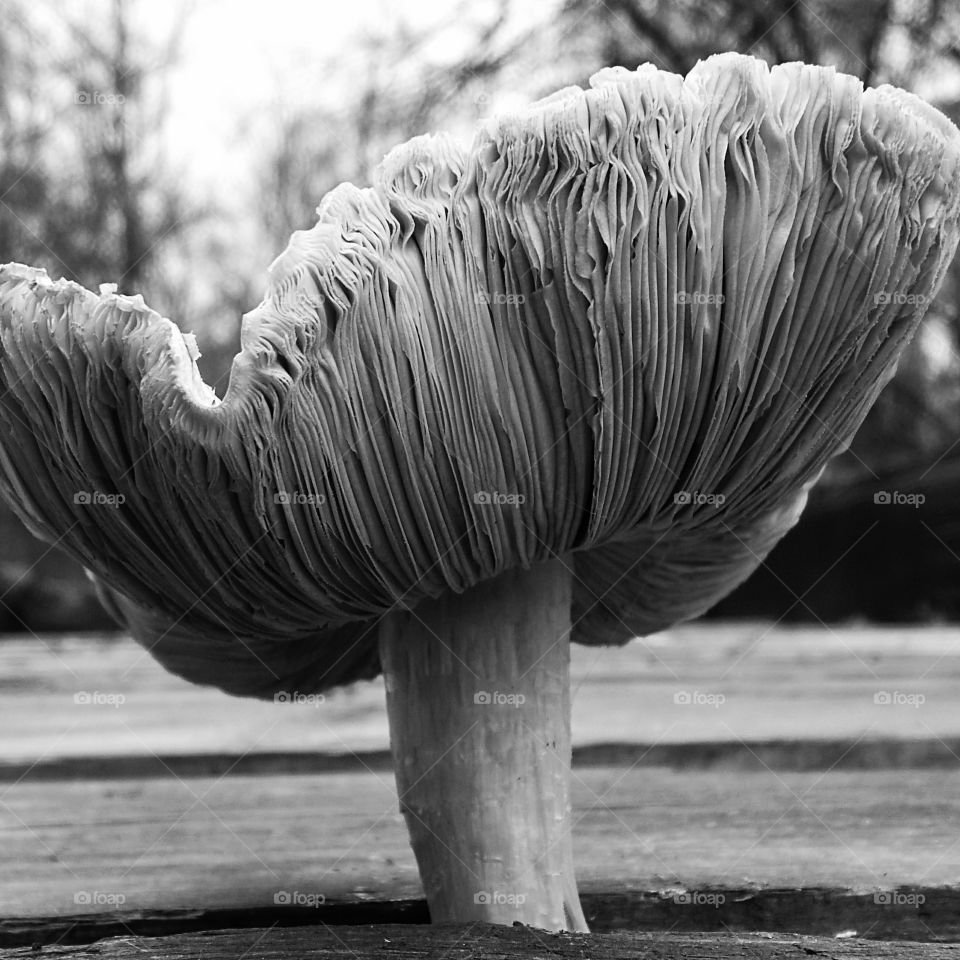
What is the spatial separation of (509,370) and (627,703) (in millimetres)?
1859

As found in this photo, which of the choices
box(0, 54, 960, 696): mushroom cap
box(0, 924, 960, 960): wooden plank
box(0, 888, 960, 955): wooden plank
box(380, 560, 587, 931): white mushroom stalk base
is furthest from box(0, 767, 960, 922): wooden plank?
box(0, 54, 960, 696): mushroom cap

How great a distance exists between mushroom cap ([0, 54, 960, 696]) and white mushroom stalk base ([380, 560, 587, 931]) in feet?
0.32

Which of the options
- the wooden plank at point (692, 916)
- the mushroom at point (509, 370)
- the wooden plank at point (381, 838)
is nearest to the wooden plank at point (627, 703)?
the wooden plank at point (381, 838)

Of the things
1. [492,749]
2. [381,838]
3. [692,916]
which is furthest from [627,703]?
[492,749]

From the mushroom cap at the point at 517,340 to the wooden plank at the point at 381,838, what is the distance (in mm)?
403

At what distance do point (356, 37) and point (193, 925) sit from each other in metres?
5.00

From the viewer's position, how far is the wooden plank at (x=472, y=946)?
2.25 ft

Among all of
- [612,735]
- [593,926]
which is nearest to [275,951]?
[593,926]

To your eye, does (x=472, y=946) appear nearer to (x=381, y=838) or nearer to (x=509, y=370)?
(x=509, y=370)

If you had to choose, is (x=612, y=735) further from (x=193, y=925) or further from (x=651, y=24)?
(x=651, y=24)

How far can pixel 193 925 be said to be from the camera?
3.20 feet

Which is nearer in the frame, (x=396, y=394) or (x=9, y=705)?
(x=396, y=394)

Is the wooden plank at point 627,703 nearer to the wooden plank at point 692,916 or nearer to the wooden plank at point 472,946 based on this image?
the wooden plank at point 692,916

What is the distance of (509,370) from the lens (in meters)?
0.77
